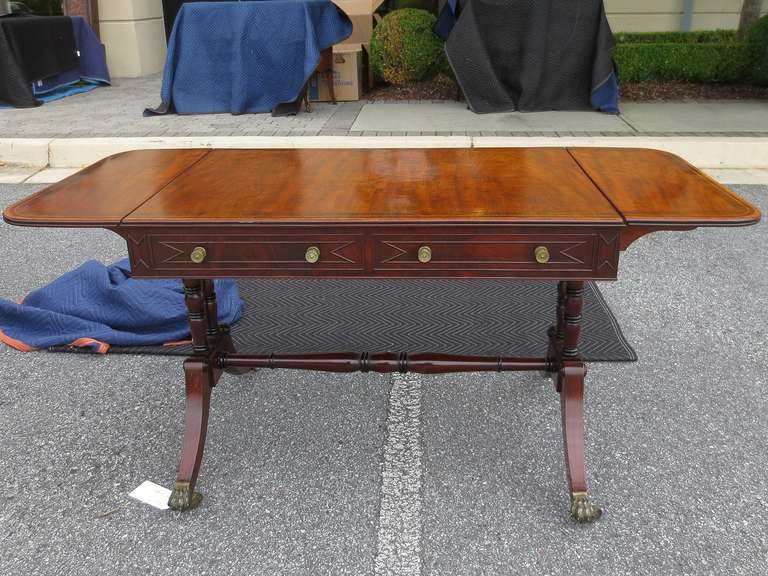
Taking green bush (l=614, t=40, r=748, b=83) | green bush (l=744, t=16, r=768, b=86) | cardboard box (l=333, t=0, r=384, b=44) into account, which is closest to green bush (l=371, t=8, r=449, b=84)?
cardboard box (l=333, t=0, r=384, b=44)

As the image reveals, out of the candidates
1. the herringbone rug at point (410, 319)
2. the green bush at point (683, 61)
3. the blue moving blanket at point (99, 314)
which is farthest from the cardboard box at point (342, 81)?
the blue moving blanket at point (99, 314)

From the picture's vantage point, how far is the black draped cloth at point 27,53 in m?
6.89

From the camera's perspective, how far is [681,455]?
88.0 inches

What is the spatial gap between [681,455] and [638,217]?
3.19ft

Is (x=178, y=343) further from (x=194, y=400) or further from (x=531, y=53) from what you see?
(x=531, y=53)

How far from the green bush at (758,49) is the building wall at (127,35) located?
24.7ft

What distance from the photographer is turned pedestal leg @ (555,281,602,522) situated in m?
1.99

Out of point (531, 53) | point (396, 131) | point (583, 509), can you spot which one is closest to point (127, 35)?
point (396, 131)

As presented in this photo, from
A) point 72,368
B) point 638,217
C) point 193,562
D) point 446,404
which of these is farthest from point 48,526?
point 638,217

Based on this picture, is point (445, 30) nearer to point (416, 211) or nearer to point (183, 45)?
point (183, 45)

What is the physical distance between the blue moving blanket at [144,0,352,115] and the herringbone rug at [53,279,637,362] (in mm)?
3358

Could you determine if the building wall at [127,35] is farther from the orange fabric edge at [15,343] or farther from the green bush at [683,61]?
the orange fabric edge at [15,343]

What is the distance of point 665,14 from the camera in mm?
9156

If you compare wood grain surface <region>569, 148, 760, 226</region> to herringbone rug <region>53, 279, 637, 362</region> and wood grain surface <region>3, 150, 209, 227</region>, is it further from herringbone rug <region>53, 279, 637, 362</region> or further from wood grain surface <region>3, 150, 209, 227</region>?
wood grain surface <region>3, 150, 209, 227</region>
